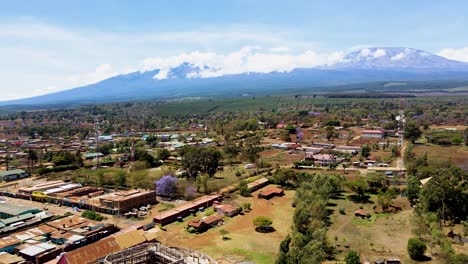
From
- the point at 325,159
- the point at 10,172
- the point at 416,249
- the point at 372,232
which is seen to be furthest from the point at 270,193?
the point at 10,172

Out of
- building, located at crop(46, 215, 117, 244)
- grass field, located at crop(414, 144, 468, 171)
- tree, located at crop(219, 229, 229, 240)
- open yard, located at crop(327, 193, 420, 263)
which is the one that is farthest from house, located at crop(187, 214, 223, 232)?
grass field, located at crop(414, 144, 468, 171)

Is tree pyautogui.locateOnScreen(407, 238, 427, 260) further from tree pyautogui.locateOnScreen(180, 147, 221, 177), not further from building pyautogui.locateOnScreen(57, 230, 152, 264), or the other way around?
tree pyautogui.locateOnScreen(180, 147, 221, 177)

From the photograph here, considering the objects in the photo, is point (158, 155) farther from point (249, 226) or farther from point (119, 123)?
point (119, 123)

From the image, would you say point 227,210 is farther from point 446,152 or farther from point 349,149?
point 446,152

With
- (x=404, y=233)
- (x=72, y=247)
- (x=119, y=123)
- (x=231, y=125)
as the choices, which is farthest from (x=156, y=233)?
(x=119, y=123)

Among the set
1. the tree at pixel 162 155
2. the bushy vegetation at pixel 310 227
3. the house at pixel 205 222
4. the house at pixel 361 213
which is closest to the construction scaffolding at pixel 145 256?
the bushy vegetation at pixel 310 227
